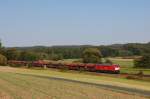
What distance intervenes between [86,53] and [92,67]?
35121 mm

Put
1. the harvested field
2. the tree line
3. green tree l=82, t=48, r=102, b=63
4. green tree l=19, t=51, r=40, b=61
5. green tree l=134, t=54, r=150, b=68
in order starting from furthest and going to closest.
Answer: green tree l=19, t=51, r=40, b=61, the tree line, green tree l=82, t=48, r=102, b=63, green tree l=134, t=54, r=150, b=68, the harvested field

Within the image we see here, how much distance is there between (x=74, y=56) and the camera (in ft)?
434

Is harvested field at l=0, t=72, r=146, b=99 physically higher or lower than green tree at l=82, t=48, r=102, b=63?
lower

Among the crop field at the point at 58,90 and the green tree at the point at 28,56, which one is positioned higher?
the green tree at the point at 28,56

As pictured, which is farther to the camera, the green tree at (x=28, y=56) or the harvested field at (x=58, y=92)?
the green tree at (x=28, y=56)

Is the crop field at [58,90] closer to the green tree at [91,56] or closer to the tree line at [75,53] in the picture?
the tree line at [75,53]

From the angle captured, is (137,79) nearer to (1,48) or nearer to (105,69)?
(105,69)

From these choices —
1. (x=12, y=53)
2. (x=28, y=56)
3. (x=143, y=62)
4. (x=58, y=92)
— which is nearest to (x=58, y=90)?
(x=58, y=92)

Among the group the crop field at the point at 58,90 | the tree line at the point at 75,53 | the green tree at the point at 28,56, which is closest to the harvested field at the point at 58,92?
the crop field at the point at 58,90

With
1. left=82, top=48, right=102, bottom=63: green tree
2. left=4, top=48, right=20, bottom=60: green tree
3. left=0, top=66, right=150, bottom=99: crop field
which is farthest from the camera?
left=4, top=48, right=20, bottom=60: green tree

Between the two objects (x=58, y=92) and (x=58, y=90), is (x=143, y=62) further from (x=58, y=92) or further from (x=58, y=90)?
(x=58, y=92)

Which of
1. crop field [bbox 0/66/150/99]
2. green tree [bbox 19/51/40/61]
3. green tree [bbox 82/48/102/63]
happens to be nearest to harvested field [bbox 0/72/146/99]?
crop field [bbox 0/66/150/99]

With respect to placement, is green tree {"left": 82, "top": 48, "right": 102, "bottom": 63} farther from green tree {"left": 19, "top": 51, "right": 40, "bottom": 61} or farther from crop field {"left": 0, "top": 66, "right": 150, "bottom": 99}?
crop field {"left": 0, "top": 66, "right": 150, "bottom": 99}

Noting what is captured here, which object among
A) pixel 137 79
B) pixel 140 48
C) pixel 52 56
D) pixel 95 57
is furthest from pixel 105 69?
pixel 140 48
